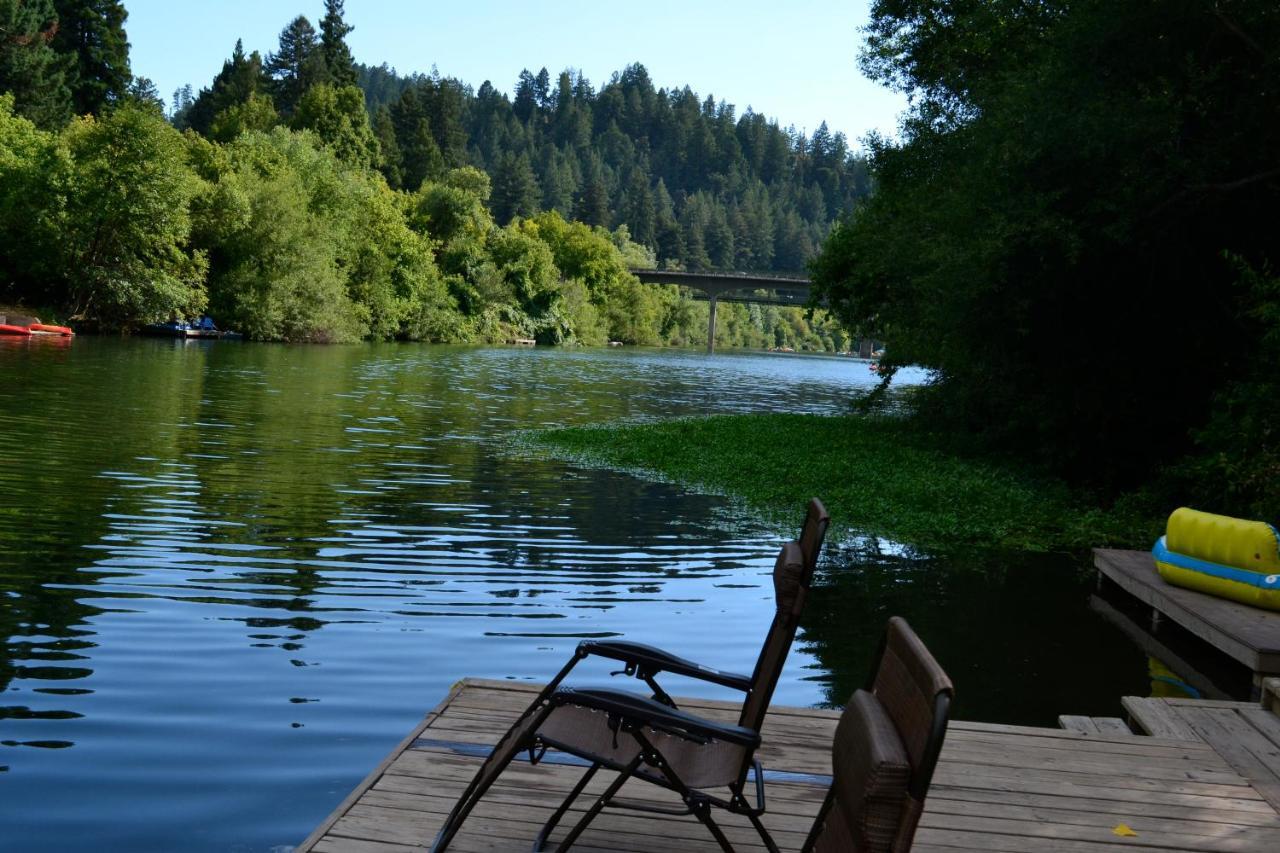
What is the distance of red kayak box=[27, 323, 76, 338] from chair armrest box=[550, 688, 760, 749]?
167ft

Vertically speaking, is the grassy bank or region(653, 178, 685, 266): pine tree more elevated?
region(653, 178, 685, 266): pine tree

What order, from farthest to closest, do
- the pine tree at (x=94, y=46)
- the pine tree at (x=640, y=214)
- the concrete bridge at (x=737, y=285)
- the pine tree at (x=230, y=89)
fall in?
the pine tree at (x=640, y=214)
the concrete bridge at (x=737, y=285)
the pine tree at (x=230, y=89)
the pine tree at (x=94, y=46)

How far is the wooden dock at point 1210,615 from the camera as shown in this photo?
7910mm

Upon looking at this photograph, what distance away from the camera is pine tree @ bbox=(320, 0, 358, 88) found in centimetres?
10894

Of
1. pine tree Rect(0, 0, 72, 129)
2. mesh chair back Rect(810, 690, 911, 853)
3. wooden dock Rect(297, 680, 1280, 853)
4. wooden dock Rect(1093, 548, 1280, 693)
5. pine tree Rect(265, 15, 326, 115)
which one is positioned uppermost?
pine tree Rect(265, 15, 326, 115)

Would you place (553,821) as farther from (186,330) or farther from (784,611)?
(186,330)

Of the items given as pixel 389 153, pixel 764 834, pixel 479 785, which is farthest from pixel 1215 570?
pixel 389 153

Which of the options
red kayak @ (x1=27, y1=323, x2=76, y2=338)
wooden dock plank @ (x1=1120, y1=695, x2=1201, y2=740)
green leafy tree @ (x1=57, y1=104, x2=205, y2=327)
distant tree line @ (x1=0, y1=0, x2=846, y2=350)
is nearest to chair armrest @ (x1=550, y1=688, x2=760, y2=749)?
wooden dock plank @ (x1=1120, y1=695, x2=1201, y2=740)

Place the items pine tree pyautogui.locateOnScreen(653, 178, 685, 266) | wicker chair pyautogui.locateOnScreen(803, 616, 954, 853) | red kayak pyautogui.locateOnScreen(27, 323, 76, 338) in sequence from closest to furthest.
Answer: wicker chair pyautogui.locateOnScreen(803, 616, 954, 853) → red kayak pyautogui.locateOnScreen(27, 323, 76, 338) → pine tree pyautogui.locateOnScreen(653, 178, 685, 266)

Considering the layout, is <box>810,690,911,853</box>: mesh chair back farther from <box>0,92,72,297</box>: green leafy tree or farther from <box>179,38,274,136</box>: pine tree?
<box>179,38,274,136</box>: pine tree

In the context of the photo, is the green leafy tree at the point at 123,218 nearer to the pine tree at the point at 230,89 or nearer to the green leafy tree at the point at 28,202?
the green leafy tree at the point at 28,202

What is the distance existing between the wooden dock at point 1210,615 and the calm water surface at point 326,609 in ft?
1.53

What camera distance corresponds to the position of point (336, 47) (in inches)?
4345

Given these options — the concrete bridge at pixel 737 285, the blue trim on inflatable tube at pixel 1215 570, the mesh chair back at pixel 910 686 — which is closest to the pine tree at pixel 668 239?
the concrete bridge at pixel 737 285
